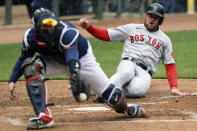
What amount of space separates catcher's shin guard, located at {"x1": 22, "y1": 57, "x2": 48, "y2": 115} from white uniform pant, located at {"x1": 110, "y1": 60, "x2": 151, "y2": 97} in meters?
1.80

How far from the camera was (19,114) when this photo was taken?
580 cm

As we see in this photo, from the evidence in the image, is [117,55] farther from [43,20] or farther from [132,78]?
[43,20]

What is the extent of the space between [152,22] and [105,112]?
1644mm

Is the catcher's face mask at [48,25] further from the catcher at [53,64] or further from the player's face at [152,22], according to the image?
the player's face at [152,22]

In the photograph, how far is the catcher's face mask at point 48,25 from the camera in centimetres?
461

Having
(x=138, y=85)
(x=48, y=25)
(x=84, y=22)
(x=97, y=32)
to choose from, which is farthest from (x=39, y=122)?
(x=138, y=85)

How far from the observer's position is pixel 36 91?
4781mm

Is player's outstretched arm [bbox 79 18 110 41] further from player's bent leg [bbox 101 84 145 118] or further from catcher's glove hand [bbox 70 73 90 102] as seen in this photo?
catcher's glove hand [bbox 70 73 90 102]

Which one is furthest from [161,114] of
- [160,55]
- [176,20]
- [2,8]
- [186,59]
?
[2,8]

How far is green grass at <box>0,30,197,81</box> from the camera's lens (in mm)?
9497

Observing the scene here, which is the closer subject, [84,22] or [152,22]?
[84,22]

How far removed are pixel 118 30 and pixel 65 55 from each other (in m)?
2.35

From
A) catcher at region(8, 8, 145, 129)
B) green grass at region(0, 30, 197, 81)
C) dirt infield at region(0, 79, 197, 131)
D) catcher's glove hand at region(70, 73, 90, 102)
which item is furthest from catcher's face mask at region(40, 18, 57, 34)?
green grass at region(0, 30, 197, 81)

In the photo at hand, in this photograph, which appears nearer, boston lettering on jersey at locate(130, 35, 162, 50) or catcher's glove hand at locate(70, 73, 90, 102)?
catcher's glove hand at locate(70, 73, 90, 102)
